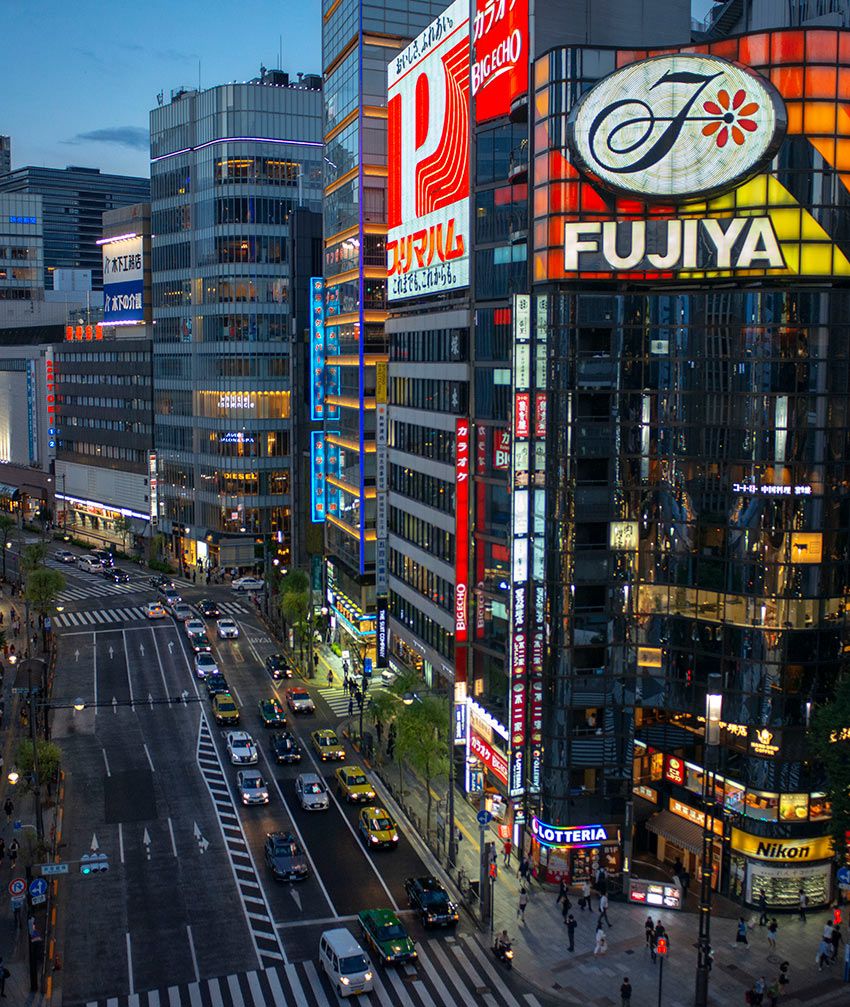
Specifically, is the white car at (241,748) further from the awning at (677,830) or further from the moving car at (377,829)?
the awning at (677,830)

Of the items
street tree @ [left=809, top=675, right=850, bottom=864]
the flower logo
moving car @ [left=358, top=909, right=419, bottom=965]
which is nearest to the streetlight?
street tree @ [left=809, top=675, right=850, bottom=864]

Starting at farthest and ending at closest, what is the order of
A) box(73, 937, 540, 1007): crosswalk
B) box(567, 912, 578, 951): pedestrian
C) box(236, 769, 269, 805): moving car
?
box(236, 769, 269, 805): moving car < box(567, 912, 578, 951): pedestrian < box(73, 937, 540, 1007): crosswalk

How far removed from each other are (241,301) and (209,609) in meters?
40.1

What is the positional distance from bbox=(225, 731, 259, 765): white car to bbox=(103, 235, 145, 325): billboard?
9199 centimetres

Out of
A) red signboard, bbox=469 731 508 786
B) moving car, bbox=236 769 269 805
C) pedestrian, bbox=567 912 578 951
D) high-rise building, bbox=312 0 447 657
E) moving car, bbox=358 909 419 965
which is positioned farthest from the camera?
high-rise building, bbox=312 0 447 657

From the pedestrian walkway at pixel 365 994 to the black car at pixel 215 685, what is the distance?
39775mm

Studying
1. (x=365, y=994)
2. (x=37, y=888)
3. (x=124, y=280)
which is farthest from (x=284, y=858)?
(x=124, y=280)

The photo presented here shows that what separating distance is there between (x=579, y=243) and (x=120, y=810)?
129ft

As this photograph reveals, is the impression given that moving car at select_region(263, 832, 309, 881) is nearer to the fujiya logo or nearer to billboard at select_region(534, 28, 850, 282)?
billboard at select_region(534, 28, 850, 282)

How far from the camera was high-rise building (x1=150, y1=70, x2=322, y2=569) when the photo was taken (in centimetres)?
13438

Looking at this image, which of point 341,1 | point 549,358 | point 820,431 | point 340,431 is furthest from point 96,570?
point 820,431

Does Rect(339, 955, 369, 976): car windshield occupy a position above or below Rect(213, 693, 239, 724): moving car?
below

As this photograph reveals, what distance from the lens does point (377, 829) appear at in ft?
199

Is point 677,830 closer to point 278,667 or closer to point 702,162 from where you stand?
point 702,162
